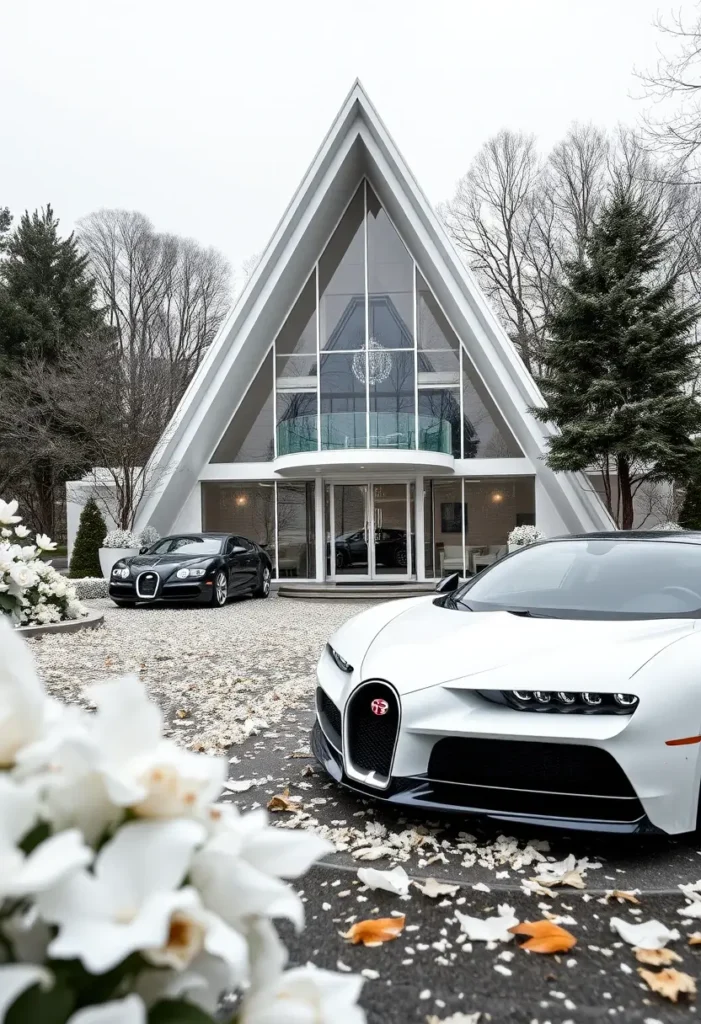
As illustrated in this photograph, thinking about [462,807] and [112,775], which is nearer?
[112,775]

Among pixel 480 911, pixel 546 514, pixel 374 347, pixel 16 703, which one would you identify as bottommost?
pixel 480 911

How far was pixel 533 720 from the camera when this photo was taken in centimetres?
314

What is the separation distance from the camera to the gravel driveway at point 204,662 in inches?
233

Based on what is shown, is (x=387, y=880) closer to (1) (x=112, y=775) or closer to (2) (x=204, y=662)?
(1) (x=112, y=775)

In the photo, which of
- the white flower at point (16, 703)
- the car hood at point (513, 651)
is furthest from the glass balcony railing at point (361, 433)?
the white flower at point (16, 703)

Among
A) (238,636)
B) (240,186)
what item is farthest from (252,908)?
(240,186)

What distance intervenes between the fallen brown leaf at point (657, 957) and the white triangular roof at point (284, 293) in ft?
60.1

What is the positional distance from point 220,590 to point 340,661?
458 inches

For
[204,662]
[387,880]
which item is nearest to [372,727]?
[387,880]

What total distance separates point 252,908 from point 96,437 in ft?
70.1

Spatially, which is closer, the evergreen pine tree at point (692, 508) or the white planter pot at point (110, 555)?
the white planter pot at point (110, 555)

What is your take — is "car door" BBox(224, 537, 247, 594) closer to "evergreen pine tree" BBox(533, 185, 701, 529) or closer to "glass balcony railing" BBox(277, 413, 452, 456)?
"glass balcony railing" BBox(277, 413, 452, 456)

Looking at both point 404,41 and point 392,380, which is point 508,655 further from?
point 392,380

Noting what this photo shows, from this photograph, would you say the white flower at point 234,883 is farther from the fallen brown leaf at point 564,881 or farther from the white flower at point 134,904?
the fallen brown leaf at point 564,881
